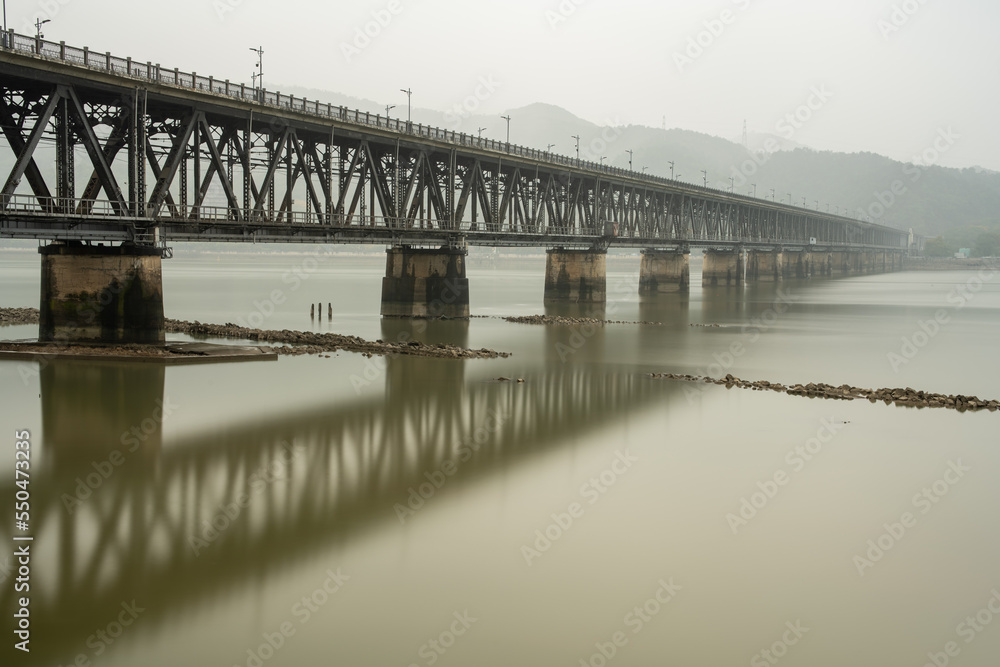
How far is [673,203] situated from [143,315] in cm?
9306

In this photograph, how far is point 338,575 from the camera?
51.9ft

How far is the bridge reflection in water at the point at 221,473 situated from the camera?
15.2m

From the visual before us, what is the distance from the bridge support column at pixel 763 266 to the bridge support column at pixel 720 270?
2010 centimetres

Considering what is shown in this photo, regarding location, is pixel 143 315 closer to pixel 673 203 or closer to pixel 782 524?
pixel 782 524

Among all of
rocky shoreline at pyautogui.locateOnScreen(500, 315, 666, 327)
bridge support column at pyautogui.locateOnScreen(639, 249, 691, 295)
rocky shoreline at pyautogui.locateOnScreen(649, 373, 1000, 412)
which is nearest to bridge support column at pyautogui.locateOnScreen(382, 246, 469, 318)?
rocky shoreline at pyautogui.locateOnScreen(500, 315, 666, 327)

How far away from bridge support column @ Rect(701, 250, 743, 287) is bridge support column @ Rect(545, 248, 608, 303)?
179 feet

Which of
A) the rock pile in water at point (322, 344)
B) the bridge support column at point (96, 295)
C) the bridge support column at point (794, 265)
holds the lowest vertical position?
the rock pile in water at point (322, 344)

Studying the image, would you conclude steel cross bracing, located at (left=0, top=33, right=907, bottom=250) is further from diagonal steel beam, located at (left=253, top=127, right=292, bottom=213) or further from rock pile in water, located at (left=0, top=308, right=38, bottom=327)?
rock pile in water, located at (left=0, top=308, right=38, bottom=327)

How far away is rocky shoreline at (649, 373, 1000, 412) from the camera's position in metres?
33.9

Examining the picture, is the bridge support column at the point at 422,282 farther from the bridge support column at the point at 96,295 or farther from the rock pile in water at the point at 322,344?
the bridge support column at the point at 96,295

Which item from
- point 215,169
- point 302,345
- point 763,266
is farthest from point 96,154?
point 763,266

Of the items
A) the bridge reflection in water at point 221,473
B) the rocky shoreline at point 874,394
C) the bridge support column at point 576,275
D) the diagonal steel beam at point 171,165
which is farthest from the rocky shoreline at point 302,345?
the bridge support column at point 576,275

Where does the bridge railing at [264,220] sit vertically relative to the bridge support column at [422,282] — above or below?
above

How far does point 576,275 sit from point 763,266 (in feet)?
275
